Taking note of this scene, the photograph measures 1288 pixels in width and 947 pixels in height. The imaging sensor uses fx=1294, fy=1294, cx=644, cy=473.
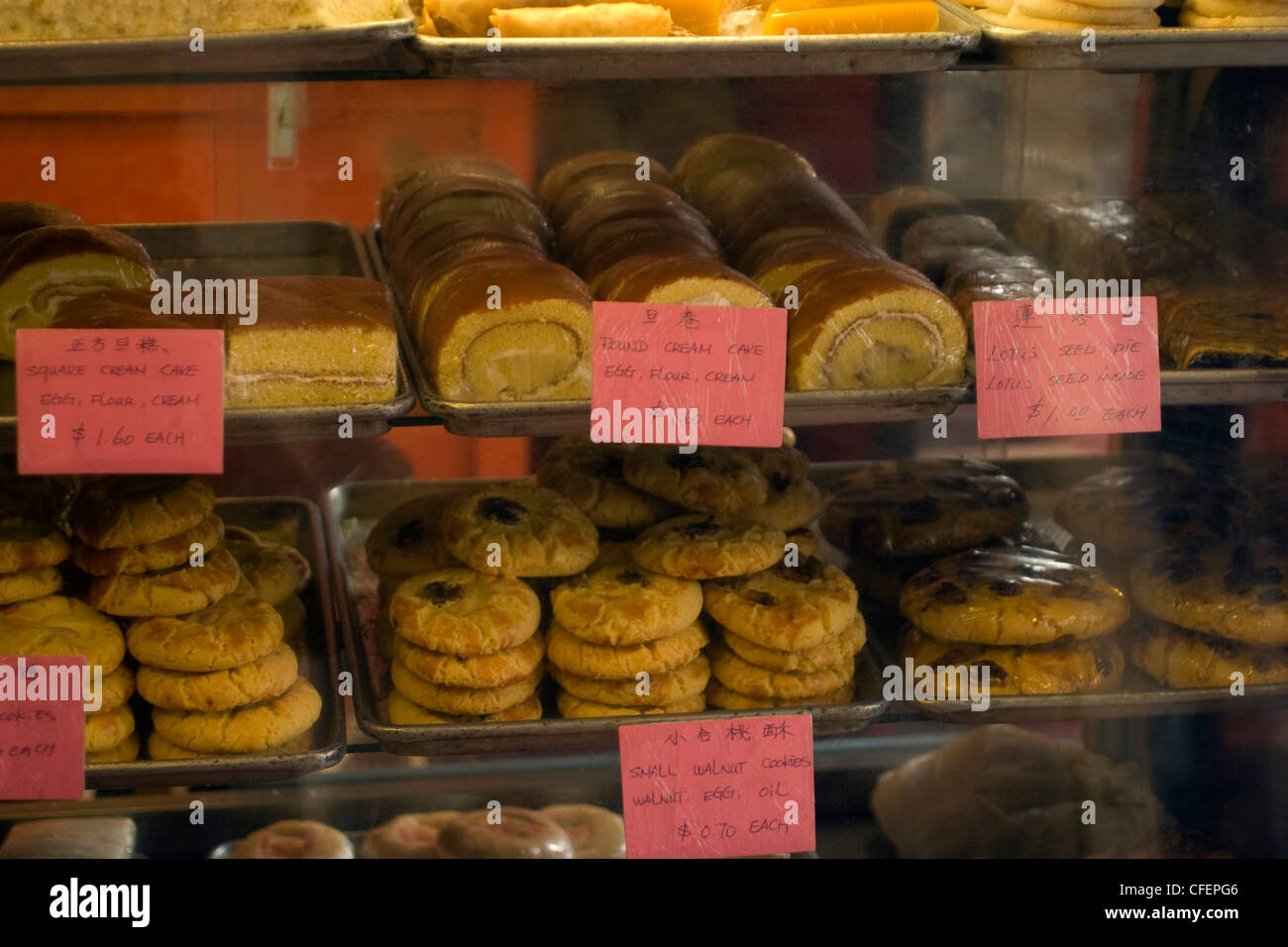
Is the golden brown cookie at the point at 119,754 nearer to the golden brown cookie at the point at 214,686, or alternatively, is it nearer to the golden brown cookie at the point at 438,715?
the golden brown cookie at the point at 214,686

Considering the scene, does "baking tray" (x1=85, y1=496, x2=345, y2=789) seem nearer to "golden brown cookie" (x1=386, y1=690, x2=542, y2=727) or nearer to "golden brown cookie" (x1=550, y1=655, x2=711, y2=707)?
"golden brown cookie" (x1=386, y1=690, x2=542, y2=727)

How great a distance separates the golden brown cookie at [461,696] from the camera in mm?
1700

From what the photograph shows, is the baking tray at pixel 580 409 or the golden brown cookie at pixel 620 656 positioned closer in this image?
the baking tray at pixel 580 409

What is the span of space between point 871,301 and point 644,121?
0.70 meters

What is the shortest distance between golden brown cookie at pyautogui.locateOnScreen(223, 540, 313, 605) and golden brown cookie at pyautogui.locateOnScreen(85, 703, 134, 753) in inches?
11.3

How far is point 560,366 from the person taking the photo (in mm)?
1604

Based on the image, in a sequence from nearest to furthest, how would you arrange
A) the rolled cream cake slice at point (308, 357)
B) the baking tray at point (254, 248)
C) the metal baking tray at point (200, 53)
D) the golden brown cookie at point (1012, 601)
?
the metal baking tray at point (200, 53), the rolled cream cake slice at point (308, 357), the golden brown cookie at point (1012, 601), the baking tray at point (254, 248)

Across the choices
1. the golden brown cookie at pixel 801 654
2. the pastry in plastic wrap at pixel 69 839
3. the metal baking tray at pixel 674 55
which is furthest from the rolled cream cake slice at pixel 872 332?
the pastry in plastic wrap at pixel 69 839

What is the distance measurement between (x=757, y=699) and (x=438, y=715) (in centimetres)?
43

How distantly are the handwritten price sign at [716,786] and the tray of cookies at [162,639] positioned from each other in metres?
0.41

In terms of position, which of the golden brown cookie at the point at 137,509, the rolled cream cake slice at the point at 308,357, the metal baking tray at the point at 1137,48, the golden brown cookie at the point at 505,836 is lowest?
the golden brown cookie at the point at 505,836

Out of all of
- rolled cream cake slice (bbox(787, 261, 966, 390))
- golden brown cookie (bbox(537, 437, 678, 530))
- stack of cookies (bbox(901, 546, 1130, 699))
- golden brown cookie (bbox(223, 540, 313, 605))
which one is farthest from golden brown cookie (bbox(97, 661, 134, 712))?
stack of cookies (bbox(901, 546, 1130, 699))

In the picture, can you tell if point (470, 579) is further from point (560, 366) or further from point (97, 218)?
point (97, 218)
